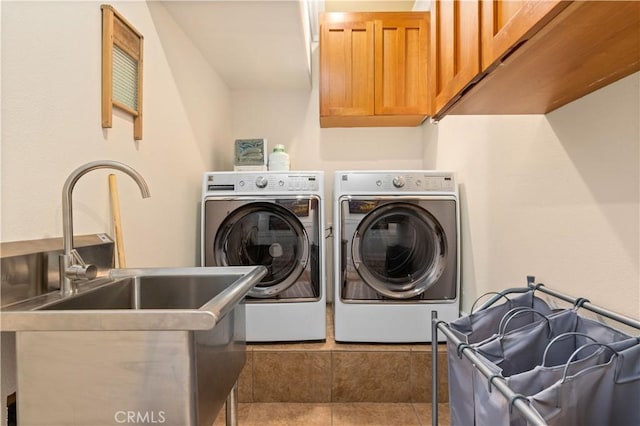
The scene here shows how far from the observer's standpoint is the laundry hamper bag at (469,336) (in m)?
1.02

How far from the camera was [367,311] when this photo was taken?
82.2 inches

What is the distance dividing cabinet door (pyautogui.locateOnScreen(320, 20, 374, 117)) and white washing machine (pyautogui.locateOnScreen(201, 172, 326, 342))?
757 millimetres

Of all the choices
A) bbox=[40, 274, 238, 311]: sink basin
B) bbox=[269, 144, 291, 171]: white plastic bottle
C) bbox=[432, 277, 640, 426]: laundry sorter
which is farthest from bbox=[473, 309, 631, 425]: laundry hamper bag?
bbox=[269, 144, 291, 171]: white plastic bottle

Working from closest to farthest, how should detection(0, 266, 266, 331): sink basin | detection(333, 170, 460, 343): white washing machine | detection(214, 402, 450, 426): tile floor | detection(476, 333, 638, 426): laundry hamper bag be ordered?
detection(0, 266, 266, 331): sink basin < detection(476, 333, 638, 426): laundry hamper bag < detection(214, 402, 450, 426): tile floor < detection(333, 170, 460, 343): white washing machine

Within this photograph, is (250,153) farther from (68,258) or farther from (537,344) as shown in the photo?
(537,344)

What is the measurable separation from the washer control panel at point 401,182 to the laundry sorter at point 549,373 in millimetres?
1013

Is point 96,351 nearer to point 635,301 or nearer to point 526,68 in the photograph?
Answer: point 526,68

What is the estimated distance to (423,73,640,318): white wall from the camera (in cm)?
102

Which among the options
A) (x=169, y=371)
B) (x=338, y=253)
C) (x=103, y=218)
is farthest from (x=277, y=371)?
(x=169, y=371)

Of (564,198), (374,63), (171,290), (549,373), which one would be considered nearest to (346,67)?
(374,63)

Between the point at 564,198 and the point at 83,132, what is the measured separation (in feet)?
5.59

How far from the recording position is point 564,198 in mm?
1278

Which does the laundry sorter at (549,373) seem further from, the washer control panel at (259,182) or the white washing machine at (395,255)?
the washer control panel at (259,182)
